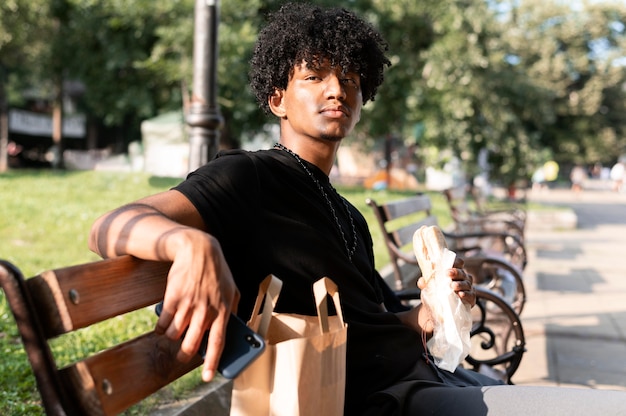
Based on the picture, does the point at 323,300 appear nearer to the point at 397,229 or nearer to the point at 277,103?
the point at 277,103

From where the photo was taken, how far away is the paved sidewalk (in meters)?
4.62

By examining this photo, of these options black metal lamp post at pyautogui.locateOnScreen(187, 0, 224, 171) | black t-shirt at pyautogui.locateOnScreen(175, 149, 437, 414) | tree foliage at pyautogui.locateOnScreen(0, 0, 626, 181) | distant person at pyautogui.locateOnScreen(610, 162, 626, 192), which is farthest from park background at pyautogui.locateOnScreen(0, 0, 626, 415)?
distant person at pyautogui.locateOnScreen(610, 162, 626, 192)

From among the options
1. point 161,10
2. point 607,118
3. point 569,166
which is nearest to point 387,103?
point 161,10

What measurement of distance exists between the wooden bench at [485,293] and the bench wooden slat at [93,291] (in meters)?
1.73

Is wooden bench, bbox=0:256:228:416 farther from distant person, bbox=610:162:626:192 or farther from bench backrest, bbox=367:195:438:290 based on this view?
distant person, bbox=610:162:626:192

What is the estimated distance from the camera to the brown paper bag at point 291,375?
4.48 feet

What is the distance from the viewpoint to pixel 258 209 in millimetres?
1706

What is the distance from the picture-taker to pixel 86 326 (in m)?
1.19

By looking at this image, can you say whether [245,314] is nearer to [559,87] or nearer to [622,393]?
[622,393]

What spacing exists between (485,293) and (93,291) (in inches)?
89.1

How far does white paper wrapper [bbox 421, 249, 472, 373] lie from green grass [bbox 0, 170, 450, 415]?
53.3 inches

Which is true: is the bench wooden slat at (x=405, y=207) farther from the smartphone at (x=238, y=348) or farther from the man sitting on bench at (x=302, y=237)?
the smartphone at (x=238, y=348)

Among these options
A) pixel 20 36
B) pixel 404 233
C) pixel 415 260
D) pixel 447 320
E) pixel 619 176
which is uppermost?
pixel 20 36

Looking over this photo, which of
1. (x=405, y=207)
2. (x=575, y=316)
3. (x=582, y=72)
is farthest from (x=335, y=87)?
(x=582, y=72)
